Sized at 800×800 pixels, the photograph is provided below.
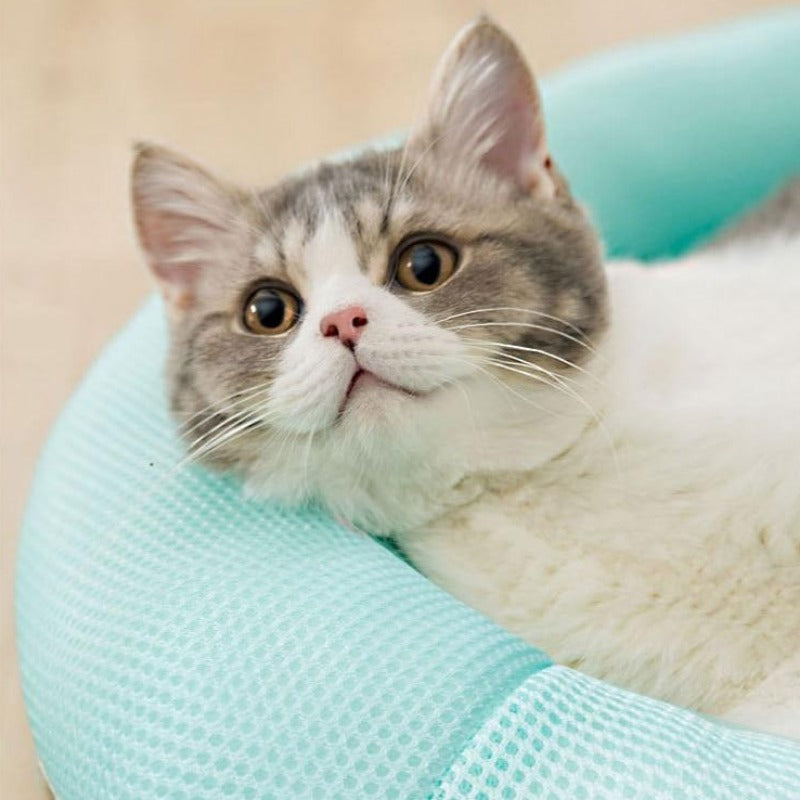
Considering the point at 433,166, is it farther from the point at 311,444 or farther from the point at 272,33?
the point at 272,33

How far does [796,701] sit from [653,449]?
37 centimetres

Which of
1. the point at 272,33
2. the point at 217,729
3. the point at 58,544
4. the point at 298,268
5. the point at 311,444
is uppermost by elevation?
the point at 272,33

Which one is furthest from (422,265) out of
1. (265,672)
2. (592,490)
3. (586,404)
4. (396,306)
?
(265,672)

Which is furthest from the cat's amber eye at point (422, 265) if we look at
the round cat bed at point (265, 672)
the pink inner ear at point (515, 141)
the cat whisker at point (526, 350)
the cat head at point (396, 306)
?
the round cat bed at point (265, 672)

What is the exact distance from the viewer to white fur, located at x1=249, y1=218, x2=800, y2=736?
1.21 meters

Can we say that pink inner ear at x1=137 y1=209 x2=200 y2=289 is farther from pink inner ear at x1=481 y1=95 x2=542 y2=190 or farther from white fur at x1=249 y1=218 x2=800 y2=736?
pink inner ear at x1=481 y1=95 x2=542 y2=190

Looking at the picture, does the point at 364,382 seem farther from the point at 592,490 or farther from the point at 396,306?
the point at 592,490

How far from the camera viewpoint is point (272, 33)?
371cm

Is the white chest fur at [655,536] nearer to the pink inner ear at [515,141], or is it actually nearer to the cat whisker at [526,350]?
the cat whisker at [526,350]

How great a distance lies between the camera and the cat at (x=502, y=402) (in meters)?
1.21

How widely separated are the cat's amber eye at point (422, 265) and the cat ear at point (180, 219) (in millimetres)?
307

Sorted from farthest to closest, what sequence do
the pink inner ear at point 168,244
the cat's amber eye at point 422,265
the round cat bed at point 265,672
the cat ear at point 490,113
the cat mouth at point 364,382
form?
1. the pink inner ear at point 168,244
2. the cat ear at point 490,113
3. the cat's amber eye at point 422,265
4. the cat mouth at point 364,382
5. the round cat bed at point 265,672

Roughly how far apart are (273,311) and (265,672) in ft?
1.57

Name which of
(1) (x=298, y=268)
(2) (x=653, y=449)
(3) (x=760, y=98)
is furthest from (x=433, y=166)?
(3) (x=760, y=98)
